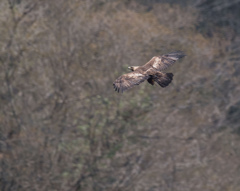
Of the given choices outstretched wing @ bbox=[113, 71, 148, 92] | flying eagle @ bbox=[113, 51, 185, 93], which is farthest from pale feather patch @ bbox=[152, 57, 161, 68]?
outstretched wing @ bbox=[113, 71, 148, 92]

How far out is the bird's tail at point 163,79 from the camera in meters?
5.79

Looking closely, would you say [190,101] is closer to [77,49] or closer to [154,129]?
[154,129]

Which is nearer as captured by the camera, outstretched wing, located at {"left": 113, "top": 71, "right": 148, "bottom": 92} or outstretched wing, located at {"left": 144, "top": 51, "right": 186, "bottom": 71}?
outstretched wing, located at {"left": 113, "top": 71, "right": 148, "bottom": 92}

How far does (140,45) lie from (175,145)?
83.2 inches

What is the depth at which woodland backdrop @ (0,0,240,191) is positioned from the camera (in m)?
10.4

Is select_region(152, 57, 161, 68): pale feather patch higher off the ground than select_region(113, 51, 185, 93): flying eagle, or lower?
higher

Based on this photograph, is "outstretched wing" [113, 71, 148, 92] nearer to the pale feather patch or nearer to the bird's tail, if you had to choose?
the bird's tail

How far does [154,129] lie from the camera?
11.0 metres

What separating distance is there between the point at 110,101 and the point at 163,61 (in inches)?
168

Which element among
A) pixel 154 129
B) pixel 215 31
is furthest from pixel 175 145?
pixel 215 31

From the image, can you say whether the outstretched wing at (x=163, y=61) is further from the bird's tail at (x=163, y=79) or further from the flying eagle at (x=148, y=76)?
the bird's tail at (x=163, y=79)

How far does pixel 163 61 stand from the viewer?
6.28 metres

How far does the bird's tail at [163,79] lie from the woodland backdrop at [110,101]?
A: 4.57 metres

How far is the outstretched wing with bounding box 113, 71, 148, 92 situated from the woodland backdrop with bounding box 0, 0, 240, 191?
180 inches
